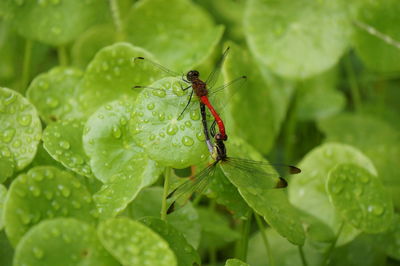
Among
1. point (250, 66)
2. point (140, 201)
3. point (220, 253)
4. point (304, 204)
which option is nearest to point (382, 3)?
point (250, 66)

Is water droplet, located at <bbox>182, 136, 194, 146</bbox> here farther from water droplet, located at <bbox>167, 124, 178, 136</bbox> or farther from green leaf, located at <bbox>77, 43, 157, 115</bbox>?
green leaf, located at <bbox>77, 43, 157, 115</bbox>

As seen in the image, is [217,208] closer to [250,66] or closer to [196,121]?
[250,66]

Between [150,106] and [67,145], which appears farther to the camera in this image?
[67,145]

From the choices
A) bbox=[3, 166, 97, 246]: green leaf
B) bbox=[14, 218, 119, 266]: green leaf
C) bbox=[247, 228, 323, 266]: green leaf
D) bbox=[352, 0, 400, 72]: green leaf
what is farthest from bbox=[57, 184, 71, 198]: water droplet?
bbox=[352, 0, 400, 72]: green leaf

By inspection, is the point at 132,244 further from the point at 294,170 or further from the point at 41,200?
the point at 294,170

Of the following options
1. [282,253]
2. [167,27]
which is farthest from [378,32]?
[282,253]

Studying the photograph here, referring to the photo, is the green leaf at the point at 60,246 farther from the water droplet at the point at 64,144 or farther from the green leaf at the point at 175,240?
the water droplet at the point at 64,144

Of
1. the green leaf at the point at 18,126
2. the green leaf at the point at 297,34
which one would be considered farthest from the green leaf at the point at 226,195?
the green leaf at the point at 297,34
